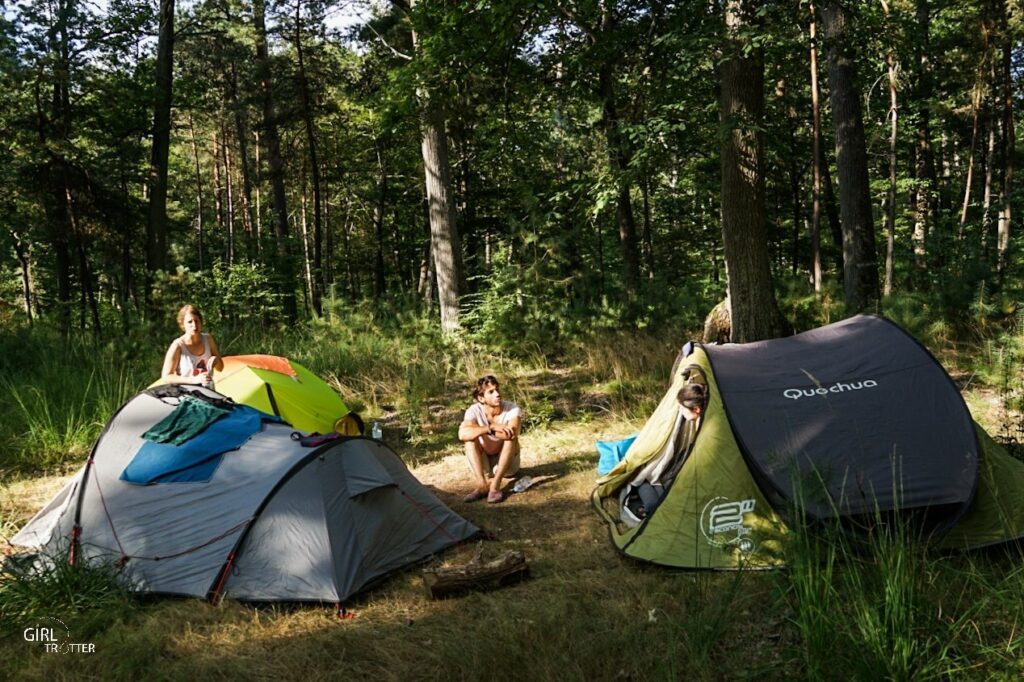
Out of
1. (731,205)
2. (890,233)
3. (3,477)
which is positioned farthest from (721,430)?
(890,233)

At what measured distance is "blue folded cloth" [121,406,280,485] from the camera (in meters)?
4.43

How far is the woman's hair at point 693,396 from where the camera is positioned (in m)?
4.65

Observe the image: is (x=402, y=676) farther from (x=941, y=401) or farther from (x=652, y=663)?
(x=941, y=401)

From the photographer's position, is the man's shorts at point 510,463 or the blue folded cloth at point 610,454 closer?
the blue folded cloth at point 610,454

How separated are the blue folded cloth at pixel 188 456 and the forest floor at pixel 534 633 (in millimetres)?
812

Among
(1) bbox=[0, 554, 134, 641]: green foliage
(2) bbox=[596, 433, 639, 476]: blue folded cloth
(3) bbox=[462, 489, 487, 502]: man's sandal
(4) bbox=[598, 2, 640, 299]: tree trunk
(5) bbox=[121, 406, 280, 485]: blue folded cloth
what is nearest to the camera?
(1) bbox=[0, 554, 134, 641]: green foliage

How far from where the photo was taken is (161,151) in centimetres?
1320

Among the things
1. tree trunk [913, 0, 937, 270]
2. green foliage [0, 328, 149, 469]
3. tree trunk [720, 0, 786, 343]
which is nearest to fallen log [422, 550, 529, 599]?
tree trunk [720, 0, 786, 343]

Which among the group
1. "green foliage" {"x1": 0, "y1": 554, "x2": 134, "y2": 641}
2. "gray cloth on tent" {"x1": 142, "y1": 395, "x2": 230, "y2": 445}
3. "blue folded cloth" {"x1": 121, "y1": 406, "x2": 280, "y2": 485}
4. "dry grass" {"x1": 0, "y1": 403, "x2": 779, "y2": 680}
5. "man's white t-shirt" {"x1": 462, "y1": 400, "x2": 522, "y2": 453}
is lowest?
"dry grass" {"x1": 0, "y1": 403, "x2": 779, "y2": 680}

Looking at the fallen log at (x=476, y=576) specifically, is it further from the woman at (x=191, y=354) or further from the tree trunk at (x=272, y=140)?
the tree trunk at (x=272, y=140)

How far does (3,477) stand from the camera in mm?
6406

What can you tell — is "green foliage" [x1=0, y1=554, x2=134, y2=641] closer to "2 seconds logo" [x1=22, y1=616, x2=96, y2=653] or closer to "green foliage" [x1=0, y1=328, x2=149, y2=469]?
"2 seconds logo" [x1=22, y1=616, x2=96, y2=653]

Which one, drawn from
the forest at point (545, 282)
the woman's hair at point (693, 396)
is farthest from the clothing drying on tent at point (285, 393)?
the woman's hair at point (693, 396)

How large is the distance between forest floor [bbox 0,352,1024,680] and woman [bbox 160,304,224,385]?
8.63ft
